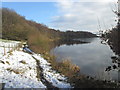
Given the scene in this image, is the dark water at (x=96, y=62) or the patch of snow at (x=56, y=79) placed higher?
the patch of snow at (x=56, y=79)

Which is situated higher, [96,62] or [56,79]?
[56,79]

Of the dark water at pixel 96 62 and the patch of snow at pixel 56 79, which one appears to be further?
the dark water at pixel 96 62

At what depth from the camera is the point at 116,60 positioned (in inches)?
311

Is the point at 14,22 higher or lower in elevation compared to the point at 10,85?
higher

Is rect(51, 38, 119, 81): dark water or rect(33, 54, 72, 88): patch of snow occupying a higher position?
rect(33, 54, 72, 88): patch of snow

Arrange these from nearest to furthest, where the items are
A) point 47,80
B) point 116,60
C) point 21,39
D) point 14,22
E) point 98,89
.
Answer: point 116,60, point 98,89, point 47,80, point 21,39, point 14,22

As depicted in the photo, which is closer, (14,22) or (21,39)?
(21,39)

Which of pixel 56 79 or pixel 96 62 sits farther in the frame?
pixel 96 62

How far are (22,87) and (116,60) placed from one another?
4.47 m

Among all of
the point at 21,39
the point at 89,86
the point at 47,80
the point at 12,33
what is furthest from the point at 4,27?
the point at 89,86

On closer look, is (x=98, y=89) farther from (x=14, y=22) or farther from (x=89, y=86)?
(x=14, y=22)

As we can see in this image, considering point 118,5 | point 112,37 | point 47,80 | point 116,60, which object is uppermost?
point 118,5

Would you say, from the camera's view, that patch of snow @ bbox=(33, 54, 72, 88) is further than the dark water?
No

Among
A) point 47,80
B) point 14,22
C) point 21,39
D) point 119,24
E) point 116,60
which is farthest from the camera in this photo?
point 14,22
